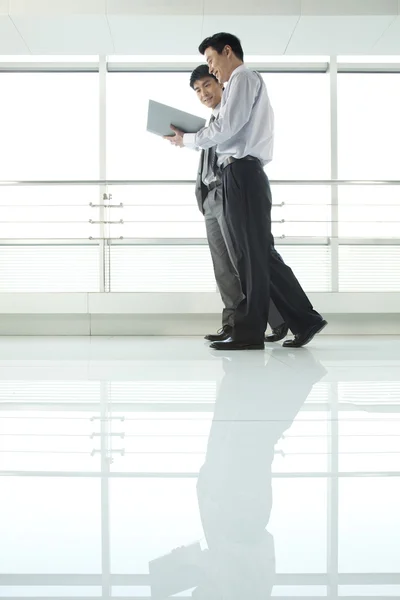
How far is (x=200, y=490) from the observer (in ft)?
1.70

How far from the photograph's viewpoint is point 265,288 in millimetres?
1843

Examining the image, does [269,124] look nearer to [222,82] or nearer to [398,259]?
[222,82]

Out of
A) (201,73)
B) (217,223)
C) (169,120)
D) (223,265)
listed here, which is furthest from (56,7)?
(223,265)

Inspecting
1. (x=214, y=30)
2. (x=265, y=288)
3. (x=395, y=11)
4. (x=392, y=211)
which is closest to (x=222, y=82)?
(x=265, y=288)

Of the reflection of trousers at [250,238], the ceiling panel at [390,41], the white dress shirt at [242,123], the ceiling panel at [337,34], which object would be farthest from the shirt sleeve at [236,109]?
the ceiling panel at [390,41]

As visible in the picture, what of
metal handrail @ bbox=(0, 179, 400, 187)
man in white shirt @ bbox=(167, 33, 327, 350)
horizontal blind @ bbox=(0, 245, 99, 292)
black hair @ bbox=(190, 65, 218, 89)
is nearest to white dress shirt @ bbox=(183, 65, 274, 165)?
man in white shirt @ bbox=(167, 33, 327, 350)

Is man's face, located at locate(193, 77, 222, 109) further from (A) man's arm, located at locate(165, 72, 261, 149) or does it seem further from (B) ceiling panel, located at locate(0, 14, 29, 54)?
(B) ceiling panel, located at locate(0, 14, 29, 54)

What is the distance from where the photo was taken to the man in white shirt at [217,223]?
2.04 meters

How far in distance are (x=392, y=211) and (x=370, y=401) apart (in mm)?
3300

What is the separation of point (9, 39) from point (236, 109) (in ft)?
6.40

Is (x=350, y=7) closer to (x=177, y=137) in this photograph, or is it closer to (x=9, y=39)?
(x=177, y=137)

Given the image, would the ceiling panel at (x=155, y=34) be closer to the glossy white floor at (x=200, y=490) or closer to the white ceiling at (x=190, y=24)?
the white ceiling at (x=190, y=24)

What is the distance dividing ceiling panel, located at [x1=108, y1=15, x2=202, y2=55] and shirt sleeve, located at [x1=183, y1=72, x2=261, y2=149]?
134cm

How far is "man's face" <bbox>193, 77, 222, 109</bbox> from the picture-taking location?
2.13 meters
